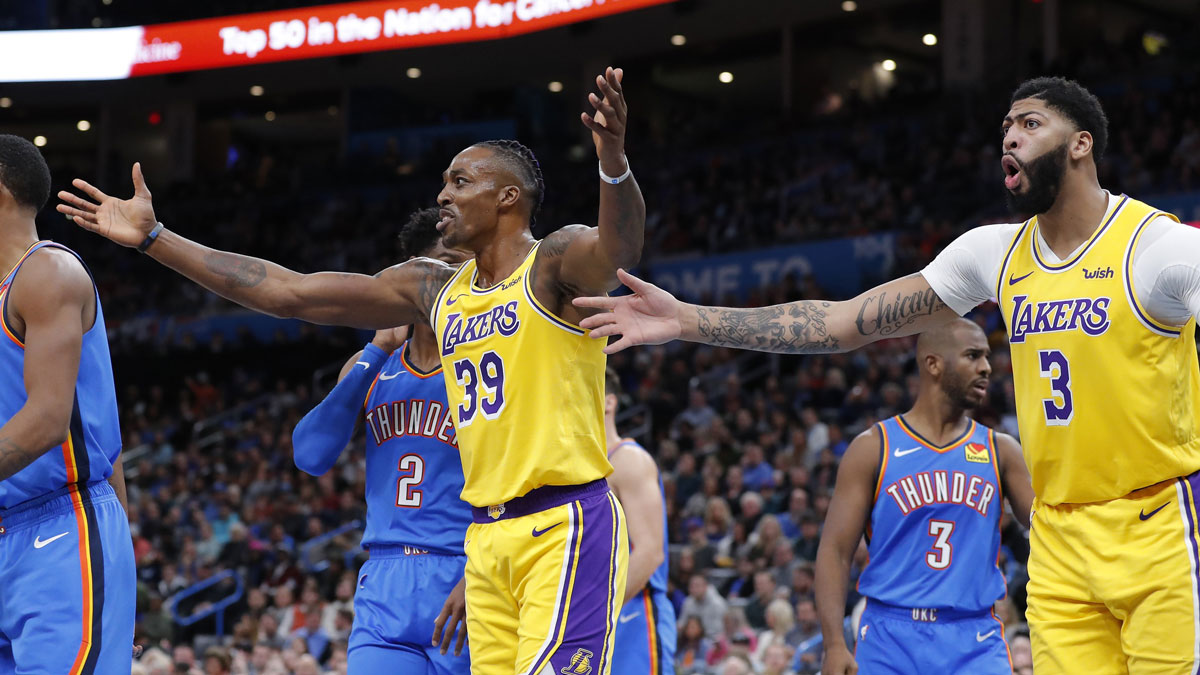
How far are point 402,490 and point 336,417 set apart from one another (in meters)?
0.46

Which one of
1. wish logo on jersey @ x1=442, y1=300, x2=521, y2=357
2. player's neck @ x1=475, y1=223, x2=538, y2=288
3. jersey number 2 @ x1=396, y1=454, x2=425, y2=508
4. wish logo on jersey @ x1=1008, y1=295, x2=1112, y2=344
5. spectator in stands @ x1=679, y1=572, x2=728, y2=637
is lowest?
spectator in stands @ x1=679, y1=572, x2=728, y2=637

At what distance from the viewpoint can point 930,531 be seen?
5.49 m

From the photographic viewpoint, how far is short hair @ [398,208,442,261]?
18.3 feet

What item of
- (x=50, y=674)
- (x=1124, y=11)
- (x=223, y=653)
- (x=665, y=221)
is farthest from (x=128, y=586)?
(x=1124, y=11)

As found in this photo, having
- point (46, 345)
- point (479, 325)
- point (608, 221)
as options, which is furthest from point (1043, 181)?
point (46, 345)

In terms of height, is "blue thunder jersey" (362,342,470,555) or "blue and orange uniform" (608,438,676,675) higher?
"blue thunder jersey" (362,342,470,555)

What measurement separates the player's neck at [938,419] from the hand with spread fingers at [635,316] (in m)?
1.90

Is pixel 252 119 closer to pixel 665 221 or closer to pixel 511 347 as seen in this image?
pixel 665 221

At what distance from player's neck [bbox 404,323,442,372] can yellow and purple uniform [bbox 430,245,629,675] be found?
80 cm

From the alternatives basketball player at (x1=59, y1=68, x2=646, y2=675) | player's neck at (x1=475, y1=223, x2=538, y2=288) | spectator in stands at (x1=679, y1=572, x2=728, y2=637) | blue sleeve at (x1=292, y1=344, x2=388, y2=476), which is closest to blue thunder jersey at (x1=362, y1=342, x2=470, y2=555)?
blue sleeve at (x1=292, y1=344, x2=388, y2=476)

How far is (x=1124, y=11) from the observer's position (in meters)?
22.5

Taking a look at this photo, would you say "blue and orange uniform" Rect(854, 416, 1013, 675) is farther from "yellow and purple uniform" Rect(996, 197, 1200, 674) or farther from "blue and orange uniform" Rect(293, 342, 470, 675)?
"blue and orange uniform" Rect(293, 342, 470, 675)

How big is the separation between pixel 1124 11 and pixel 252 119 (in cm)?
1928

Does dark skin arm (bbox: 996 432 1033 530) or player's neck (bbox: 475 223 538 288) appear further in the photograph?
dark skin arm (bbox: 996 432 1033 530)
